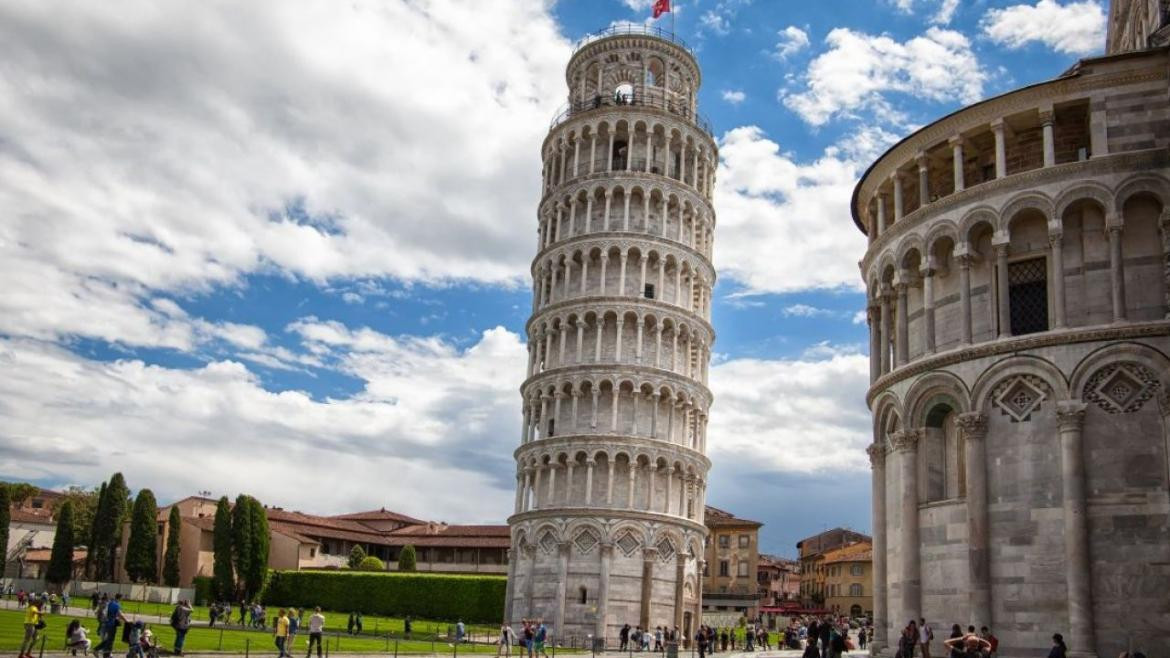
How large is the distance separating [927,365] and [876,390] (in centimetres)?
305

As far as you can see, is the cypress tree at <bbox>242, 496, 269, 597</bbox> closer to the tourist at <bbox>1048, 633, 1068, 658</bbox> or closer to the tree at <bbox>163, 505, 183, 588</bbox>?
the tree at <bbox>163, 505, 183, 588</bbox>

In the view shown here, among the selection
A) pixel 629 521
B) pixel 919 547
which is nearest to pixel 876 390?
pixel 919 547

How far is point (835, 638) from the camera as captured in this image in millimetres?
28703

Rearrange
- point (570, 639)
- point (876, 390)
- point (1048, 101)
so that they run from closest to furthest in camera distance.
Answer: point (1048, 101) < point (876, 390) < point (570, 639)

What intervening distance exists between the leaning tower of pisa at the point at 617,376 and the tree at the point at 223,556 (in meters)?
25.4

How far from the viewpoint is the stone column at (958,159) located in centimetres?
2952

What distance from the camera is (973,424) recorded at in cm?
2742

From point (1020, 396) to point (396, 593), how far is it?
2267 inches

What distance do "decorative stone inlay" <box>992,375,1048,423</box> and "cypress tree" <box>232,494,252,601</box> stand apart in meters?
60.8

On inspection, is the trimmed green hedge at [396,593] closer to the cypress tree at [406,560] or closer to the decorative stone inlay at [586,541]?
the cypress tree at [406,560]

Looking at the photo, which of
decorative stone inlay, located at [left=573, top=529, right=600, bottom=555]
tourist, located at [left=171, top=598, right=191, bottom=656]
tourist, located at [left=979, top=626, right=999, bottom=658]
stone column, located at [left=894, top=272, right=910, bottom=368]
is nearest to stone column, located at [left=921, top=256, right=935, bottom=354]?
stone column, located at [left=894, top=272, right=910, bottom=368]

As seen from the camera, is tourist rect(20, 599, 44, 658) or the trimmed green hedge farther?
the trimmed green hedge

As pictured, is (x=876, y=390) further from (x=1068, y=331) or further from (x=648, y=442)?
(x=648, y=442)

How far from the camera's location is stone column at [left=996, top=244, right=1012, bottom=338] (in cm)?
2764
